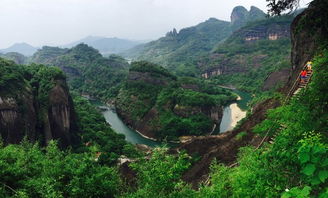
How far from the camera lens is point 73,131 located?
5553cm

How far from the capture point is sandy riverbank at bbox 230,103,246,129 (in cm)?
8174

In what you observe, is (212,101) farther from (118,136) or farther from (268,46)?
(268,46)

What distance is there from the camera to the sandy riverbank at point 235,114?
81744 mm

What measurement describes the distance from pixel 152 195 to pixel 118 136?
1968 inches

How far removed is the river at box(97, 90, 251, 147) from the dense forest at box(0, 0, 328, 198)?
8.06 ft

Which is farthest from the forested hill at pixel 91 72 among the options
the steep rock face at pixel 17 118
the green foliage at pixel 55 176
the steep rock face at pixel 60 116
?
the green foliage at pixel 55 176

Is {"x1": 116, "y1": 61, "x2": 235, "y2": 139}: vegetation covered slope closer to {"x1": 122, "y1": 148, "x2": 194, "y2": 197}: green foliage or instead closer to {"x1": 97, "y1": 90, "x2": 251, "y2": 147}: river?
{"x1": 97, "y1": 90, "x2": 251, "y2": 147}: river

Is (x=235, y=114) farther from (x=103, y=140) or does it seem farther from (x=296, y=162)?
(x=296, y=162)

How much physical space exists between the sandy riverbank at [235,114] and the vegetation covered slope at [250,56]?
22111 mm

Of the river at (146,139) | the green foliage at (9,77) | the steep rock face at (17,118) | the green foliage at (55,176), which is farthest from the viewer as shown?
the river at (146,139)

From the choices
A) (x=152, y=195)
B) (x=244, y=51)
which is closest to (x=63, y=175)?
(x=152, y=195)

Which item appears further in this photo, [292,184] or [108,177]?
[108,177]

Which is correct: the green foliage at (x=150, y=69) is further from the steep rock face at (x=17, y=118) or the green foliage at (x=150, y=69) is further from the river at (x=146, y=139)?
the steep rock face at (x=17, y=118)

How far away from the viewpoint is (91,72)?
475 ft
